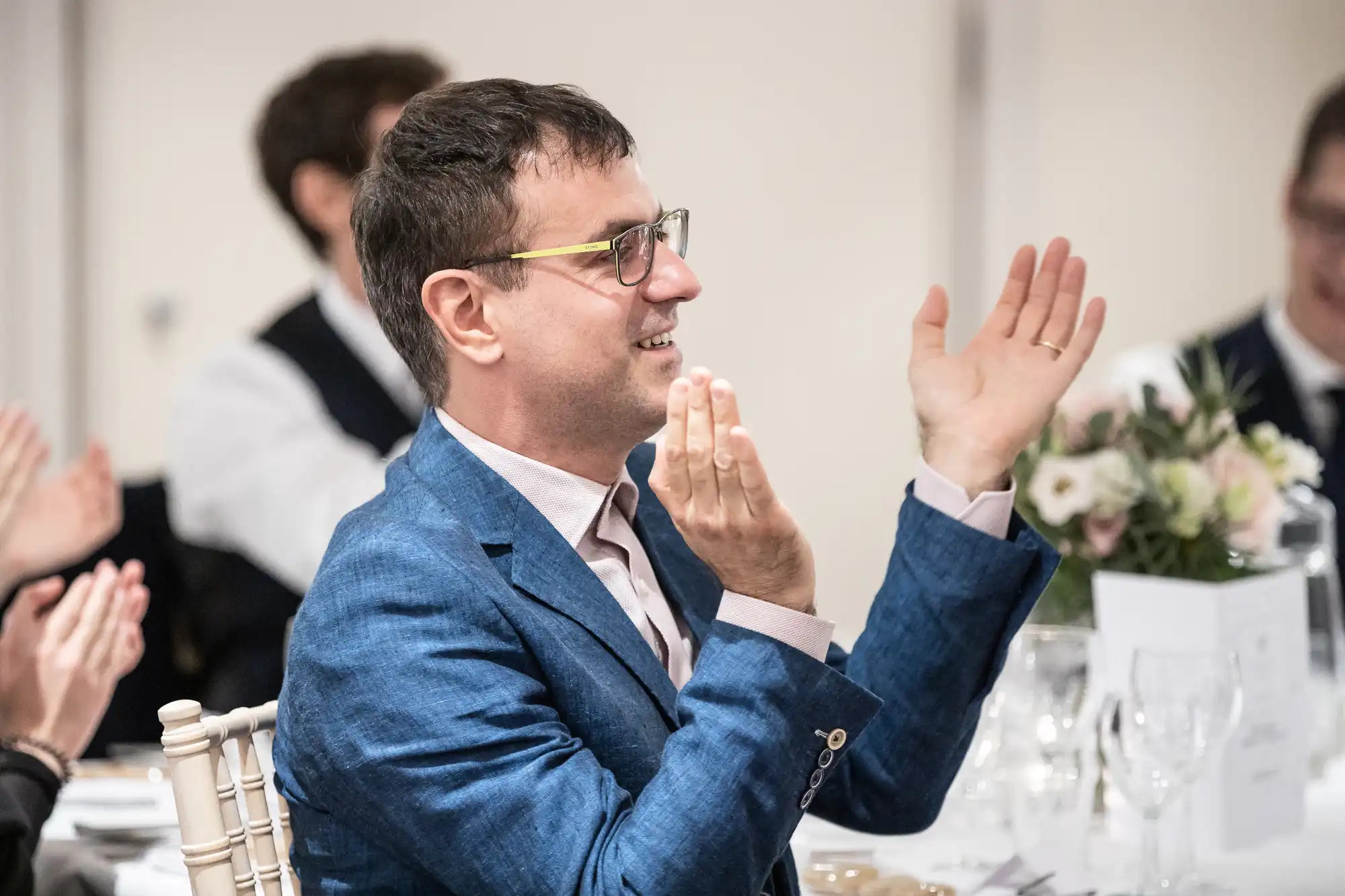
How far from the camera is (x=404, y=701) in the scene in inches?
45.9

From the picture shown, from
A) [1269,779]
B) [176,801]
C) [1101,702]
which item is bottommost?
[1269,779]

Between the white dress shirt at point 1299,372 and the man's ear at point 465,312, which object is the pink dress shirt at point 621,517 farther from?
the white dress shirt at point 1299,372

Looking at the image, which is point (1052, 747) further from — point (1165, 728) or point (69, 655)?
point (69, 655)

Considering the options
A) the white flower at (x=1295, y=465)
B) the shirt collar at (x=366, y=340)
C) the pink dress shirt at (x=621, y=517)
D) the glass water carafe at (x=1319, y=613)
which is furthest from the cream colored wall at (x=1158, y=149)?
the pink dress shirt at (x=621, y=517)

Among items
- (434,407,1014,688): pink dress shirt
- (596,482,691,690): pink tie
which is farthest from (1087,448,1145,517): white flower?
(596,482,691,690): pink tie

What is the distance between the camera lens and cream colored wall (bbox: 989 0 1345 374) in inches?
176

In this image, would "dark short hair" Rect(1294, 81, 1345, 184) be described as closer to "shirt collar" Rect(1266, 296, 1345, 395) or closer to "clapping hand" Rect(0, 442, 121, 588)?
"shirt collar" Rect(1266, 296, 1345, 395)

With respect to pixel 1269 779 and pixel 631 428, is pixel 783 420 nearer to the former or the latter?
pixel 1269 779

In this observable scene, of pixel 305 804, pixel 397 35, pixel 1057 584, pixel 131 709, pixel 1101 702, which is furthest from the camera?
pixel 397 35

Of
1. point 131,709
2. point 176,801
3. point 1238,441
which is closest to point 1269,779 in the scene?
point 1238,441

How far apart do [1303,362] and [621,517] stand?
2468 mm

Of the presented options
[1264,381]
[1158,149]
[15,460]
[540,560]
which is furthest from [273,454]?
[1158,149]

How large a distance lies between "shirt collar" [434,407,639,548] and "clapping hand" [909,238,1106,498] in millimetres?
320

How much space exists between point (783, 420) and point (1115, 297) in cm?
101
